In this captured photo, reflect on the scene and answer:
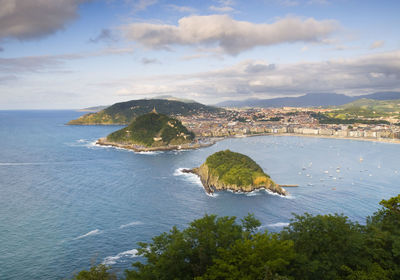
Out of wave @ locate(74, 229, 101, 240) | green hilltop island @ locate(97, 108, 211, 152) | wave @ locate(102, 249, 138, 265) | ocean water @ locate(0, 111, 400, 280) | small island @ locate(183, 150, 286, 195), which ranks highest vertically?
green hilltop island @ locate(97, 108, 211, 152)

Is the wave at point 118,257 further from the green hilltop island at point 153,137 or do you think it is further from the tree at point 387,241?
the green hilltop island at point 153,137

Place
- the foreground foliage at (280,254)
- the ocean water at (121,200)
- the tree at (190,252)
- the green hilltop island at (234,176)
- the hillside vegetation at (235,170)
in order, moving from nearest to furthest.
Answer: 1. the foreground foliage at (280,254)
2. the tree at (190,252)
3. the ocean water at (121,200)
4. the green hilltop island at (234,176)
5. the hillside vegetation at (235,170)

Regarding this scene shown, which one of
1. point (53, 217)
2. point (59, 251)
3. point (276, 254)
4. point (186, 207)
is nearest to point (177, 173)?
point (186, 207)

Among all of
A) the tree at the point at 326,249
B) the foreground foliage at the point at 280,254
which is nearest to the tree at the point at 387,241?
the foreground foliage at the point at 280,254

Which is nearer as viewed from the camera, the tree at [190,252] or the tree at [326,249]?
the tree at [326,249]

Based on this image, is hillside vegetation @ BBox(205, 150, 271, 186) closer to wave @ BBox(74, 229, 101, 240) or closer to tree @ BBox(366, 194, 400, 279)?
wave @ BBox(74, 229, 101, 240)

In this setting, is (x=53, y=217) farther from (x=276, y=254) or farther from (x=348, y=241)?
(x=348, y=241)

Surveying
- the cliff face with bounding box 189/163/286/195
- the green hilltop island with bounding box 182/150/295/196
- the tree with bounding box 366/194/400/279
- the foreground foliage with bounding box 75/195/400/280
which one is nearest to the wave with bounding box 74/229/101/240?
the foreground foliage with bounding box 75/195/400/280
